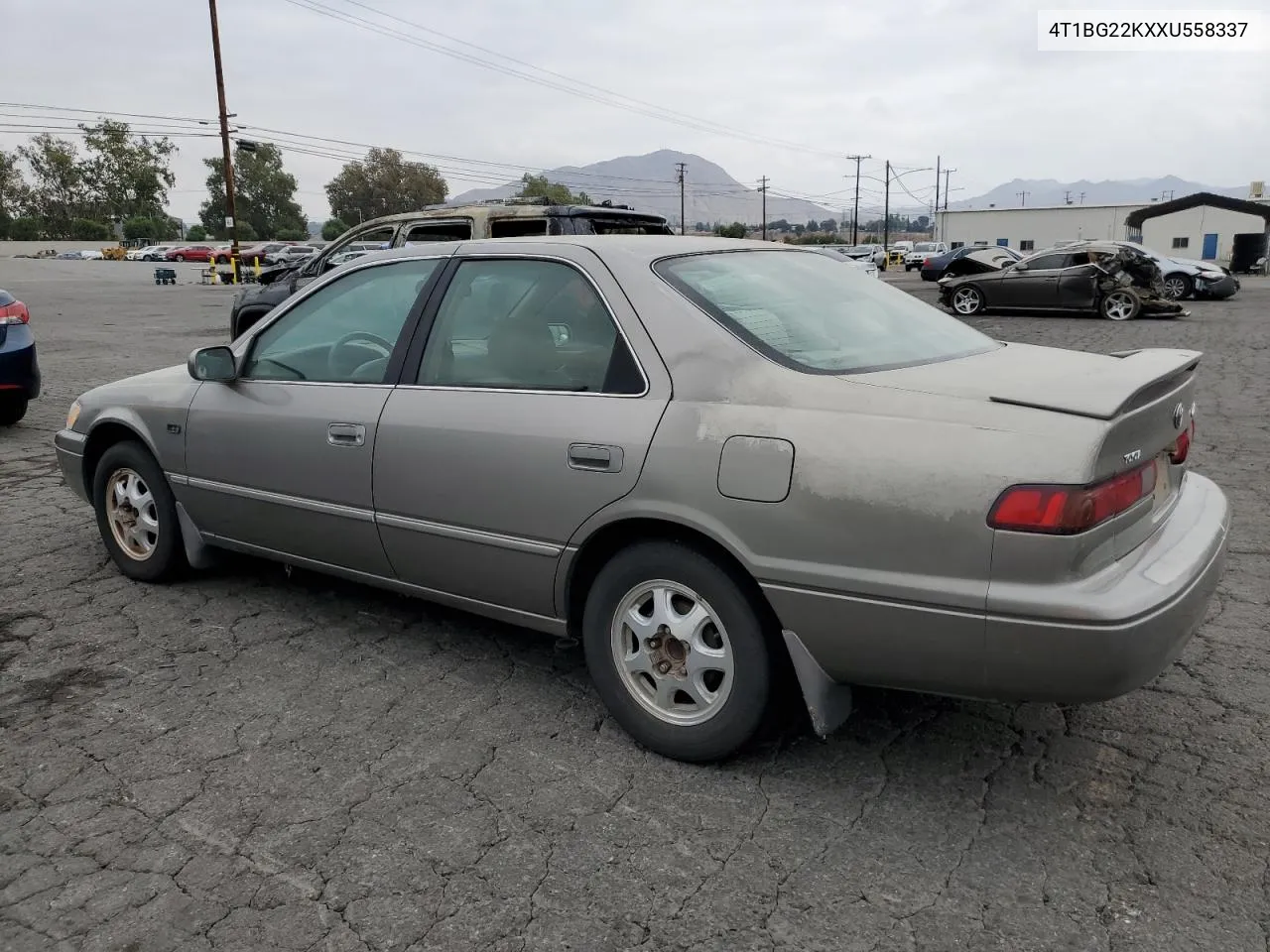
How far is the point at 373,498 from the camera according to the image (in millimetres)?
3582

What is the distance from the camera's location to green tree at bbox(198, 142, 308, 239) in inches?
4092

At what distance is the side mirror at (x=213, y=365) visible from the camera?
4035mm

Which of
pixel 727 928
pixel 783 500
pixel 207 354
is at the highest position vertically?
pixel 207 354

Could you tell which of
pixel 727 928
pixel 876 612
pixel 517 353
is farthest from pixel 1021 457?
pixel 517 353

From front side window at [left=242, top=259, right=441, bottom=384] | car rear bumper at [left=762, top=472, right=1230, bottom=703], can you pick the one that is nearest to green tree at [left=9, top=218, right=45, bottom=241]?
front side window at [left=242, top=259, right=441, bottom=384]

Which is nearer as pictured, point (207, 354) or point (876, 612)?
point (876, 612)

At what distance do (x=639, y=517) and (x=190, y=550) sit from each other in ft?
8.15

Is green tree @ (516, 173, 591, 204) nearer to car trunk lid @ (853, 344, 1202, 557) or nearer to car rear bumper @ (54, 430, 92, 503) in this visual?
car rear bumper @ (54, 430, 92, 503)

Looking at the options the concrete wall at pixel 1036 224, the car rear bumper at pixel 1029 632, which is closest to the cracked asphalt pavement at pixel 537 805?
the car rear bumper at pixel 1029 632

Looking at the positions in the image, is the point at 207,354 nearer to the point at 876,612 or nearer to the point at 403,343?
the point at 403,343

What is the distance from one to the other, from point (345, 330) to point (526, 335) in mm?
961

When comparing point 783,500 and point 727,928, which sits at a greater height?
point 783,500

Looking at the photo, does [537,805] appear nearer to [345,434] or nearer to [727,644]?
[727,644]

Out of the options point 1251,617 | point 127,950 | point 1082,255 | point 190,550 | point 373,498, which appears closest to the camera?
point 127,950
